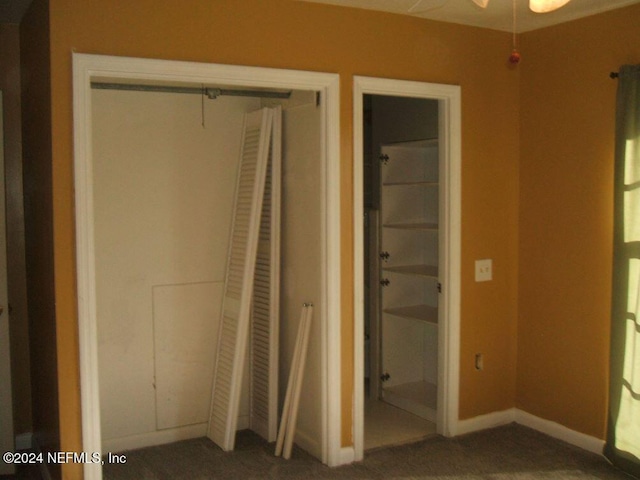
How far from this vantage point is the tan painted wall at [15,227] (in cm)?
384

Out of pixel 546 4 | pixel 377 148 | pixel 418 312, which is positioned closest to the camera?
pixel 546 4

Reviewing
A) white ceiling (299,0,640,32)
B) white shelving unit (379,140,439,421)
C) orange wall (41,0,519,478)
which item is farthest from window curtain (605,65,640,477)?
white shelving unit (379,140,439,421)

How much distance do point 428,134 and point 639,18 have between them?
157 cm

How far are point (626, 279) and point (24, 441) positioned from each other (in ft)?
12.2

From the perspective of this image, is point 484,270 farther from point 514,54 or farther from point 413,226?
point 514,54

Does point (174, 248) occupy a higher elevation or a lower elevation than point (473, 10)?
lower

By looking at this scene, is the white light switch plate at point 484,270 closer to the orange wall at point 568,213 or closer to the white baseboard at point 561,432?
the orange wall at point 568,213

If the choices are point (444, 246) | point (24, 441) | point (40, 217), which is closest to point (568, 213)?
point (444, 246)

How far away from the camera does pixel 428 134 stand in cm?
459

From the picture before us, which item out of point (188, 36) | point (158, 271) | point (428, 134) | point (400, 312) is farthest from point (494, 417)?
point (188, 36)

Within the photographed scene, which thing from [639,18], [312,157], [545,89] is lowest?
[312,157]

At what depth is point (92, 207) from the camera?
9.57 feet

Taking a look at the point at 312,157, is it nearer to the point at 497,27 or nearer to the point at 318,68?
the point at 318,68

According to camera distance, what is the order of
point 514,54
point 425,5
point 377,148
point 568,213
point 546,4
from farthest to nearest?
1. point 377,148
2. point 568,213
3. point 425,5
4. point 514,54
5. point 546,4
